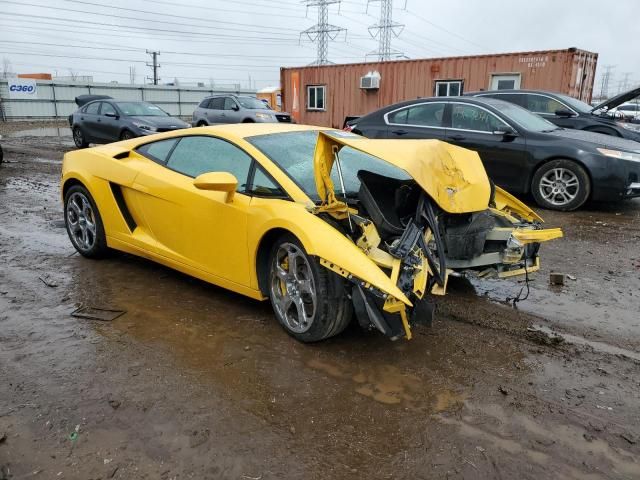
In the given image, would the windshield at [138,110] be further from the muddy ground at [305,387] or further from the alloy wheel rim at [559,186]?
the alloy wheel rim at [559,186]

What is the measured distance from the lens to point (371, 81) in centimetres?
1745

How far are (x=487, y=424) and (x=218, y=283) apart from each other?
2.12 metres

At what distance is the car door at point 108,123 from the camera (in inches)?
546

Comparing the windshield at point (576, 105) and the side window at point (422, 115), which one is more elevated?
the windshield at point (576, 105)

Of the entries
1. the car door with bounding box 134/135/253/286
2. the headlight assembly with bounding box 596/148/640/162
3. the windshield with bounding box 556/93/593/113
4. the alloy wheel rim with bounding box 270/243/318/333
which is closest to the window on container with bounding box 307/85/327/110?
the windshield with bounding box 556/93/593/113

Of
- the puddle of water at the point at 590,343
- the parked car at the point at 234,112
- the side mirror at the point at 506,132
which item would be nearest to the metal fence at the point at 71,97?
the parked car at the point at 234,112

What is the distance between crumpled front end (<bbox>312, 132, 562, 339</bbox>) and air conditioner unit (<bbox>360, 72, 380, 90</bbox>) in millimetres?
14085

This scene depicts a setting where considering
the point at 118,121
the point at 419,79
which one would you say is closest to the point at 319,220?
the point at 118,121

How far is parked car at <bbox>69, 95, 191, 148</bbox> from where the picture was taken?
13546mm

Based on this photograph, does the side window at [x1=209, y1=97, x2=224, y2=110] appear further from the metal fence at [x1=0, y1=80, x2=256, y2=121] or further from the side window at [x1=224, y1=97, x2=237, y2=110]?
the metal fence at [x1=0, y1=80, x2=256, y2=121]

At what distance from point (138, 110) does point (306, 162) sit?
38.4 ft

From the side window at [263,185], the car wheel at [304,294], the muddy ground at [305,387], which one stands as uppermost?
the side window at [263,185]

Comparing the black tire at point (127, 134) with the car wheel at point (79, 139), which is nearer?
the black tire at point (127, 134)

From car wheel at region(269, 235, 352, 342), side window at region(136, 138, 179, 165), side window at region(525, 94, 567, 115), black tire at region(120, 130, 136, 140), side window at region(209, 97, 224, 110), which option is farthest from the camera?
side window at region(209, 97, 224, 110)
